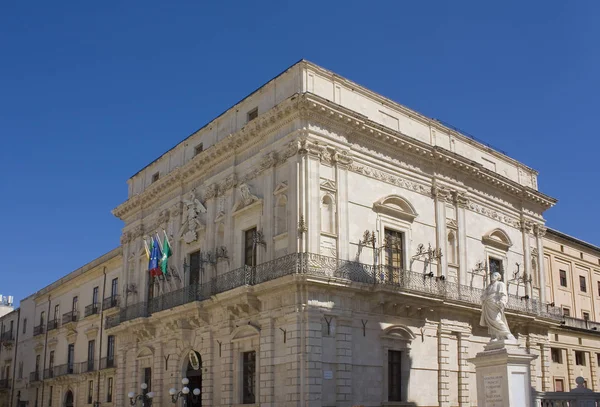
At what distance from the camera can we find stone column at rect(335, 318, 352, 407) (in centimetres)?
2003

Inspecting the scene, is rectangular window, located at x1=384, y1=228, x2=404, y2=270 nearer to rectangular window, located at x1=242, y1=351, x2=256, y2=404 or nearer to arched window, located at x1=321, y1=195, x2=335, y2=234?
arched window, located at x1=321, y1=195, x2=335, y2=234

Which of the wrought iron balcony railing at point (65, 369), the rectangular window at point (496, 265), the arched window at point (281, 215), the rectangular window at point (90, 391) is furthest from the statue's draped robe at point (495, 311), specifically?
the wrought iron balcony railing at point (65, 369)

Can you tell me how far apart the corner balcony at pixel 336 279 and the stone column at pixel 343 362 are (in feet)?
4.33

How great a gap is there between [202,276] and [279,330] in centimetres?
519

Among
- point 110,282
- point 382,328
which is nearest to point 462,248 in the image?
point 382,328

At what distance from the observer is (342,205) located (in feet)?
70.9

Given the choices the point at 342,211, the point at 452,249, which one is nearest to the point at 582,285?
the point at 452,249

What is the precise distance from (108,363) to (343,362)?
17.2m

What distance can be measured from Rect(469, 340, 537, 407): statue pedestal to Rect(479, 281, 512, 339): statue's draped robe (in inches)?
13.8

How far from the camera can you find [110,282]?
36.3 metres

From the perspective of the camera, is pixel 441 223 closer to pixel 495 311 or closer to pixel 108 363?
pixel 495 311

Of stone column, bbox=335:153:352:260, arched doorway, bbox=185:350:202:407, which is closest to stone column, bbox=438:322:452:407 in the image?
stone column, bbox=335:153:352:260

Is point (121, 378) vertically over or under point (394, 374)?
under

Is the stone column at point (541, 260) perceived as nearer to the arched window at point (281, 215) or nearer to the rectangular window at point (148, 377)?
the arched window at point (281, 215)
